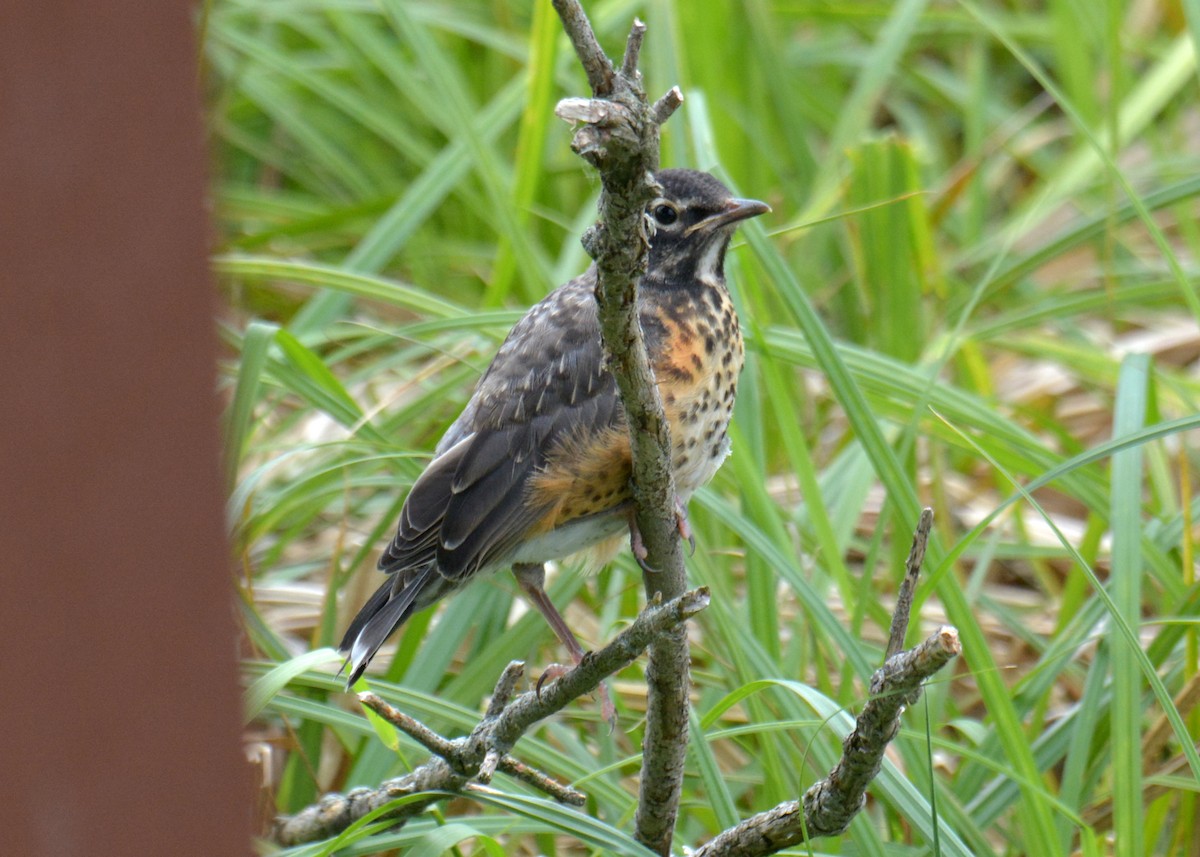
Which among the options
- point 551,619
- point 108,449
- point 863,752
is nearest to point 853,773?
point 863,752

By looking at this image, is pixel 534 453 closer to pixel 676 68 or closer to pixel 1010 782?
pixel 1010 782

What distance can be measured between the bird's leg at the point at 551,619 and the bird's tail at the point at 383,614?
22cm

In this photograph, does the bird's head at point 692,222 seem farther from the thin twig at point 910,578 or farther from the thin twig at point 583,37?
the thin twig at point 583,37

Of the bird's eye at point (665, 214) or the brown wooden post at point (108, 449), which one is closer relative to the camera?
the brown wooden post at point (108, 449)

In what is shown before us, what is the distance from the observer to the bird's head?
3.34m

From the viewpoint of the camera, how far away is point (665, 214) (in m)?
3.43

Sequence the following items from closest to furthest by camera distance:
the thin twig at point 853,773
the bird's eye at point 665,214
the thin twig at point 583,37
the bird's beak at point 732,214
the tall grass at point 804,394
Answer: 1. the thin twig at point 583,37
2. the thin twig at point 853,773
3. the tall grass at point 804,394
4. the bird's beak at point 732,214
5. the bird's eye at point 665,214

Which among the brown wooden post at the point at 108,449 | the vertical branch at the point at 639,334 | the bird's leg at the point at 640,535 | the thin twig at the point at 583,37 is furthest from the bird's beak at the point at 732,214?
the brown wooden post at the point at 108,449

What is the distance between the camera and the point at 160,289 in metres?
0.98

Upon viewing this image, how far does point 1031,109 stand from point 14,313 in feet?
25.5

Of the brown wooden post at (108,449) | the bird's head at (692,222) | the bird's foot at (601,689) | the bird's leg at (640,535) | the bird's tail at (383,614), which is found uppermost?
the bird's head at (692,222)

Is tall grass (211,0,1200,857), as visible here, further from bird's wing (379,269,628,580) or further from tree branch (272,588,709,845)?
bird's wing (379,269,628,580)

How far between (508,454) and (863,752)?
1112mm

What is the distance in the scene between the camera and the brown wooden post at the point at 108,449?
3.05 ft
